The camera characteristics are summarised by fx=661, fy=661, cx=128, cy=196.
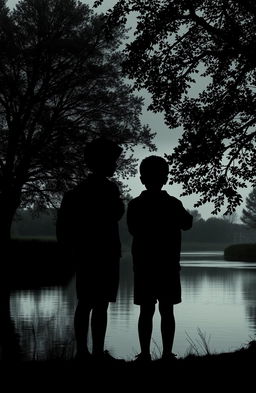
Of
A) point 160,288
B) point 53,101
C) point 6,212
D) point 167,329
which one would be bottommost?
point 167,329

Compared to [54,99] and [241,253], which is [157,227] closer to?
[54,99]

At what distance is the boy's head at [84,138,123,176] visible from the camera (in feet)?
19.3

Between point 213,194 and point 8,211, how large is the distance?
15.8 m

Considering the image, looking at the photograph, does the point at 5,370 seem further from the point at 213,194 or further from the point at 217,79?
the point at 217,79

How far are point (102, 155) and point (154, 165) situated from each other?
0.67 meters

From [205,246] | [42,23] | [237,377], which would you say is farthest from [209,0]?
[205,246]

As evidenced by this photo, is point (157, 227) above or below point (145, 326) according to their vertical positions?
above

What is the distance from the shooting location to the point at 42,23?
2966 cm

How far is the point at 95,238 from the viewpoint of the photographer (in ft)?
19.6

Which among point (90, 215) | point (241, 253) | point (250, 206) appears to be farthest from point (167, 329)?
point (250, 206)

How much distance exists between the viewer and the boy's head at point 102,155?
589cm

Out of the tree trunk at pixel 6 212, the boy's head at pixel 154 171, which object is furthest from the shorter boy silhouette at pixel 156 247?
the tree trunk at pixel 6 212

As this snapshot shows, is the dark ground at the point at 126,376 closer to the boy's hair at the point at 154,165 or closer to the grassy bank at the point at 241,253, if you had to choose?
the boy's hair at the point at 154,165

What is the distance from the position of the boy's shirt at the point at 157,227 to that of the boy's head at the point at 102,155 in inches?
28.3
